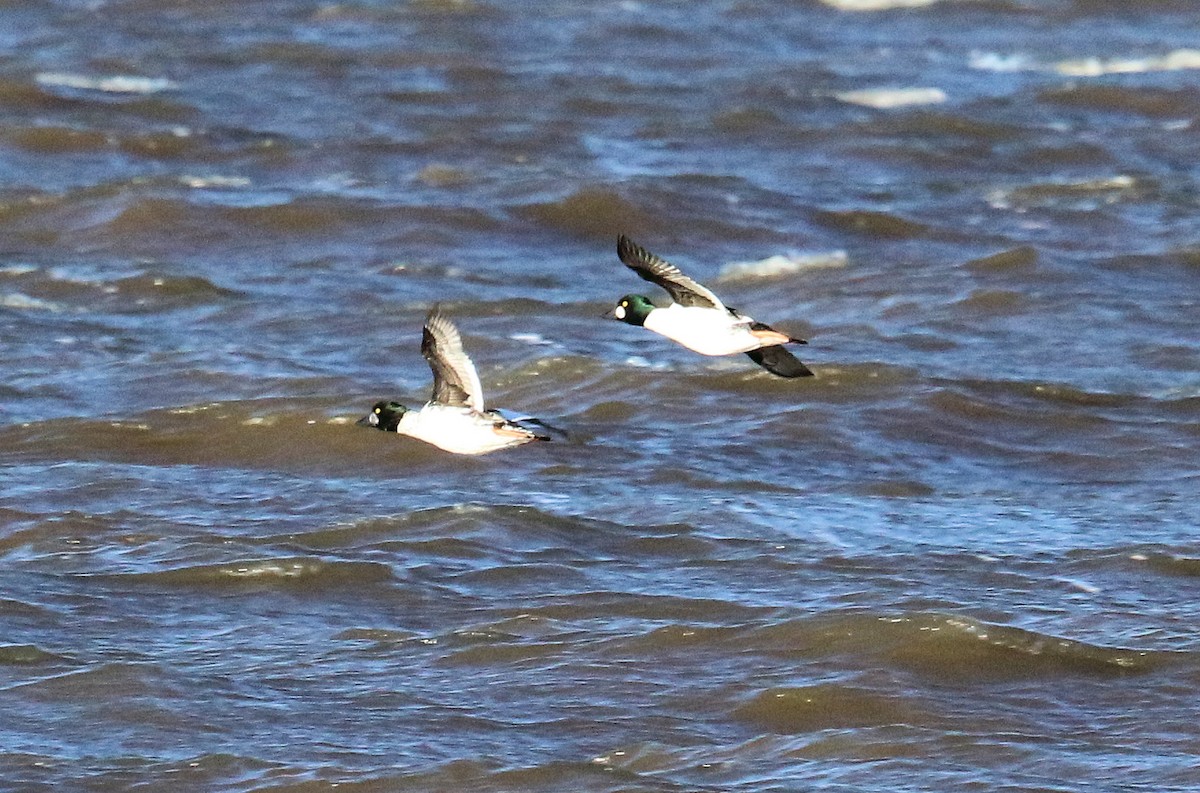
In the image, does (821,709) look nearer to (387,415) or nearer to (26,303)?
(387,415)

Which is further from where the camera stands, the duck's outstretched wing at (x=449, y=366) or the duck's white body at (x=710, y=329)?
the duck's white body at (x=710, y=329)

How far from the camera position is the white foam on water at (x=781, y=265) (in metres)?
16.0

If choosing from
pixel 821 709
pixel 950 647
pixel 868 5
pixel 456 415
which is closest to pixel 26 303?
pixel 456 415

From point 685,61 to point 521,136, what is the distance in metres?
4.14

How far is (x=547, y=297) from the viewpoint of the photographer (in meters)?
15.3

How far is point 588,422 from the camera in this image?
1288 centimetres

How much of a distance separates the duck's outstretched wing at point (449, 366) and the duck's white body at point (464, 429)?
0.05 m

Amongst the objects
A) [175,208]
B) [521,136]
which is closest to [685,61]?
[521,136]

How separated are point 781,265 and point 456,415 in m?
6.59

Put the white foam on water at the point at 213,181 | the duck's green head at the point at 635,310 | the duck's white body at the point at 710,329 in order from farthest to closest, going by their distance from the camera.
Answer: the white foam on water at the point at 213,181 → the duck's green head at the point at 635,310 → the duck's white body at the point at 710,329

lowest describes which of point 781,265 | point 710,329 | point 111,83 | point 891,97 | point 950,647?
point 950,647

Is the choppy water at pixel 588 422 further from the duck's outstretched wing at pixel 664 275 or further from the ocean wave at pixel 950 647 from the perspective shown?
the duck's outstretched wing at pixel 664 275

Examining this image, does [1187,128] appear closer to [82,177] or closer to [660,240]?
[660,240]

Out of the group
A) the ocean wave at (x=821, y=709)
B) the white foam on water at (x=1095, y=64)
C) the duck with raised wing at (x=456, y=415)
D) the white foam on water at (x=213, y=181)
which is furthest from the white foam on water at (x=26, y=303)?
the white foam on water at (x=1095, y=64)
